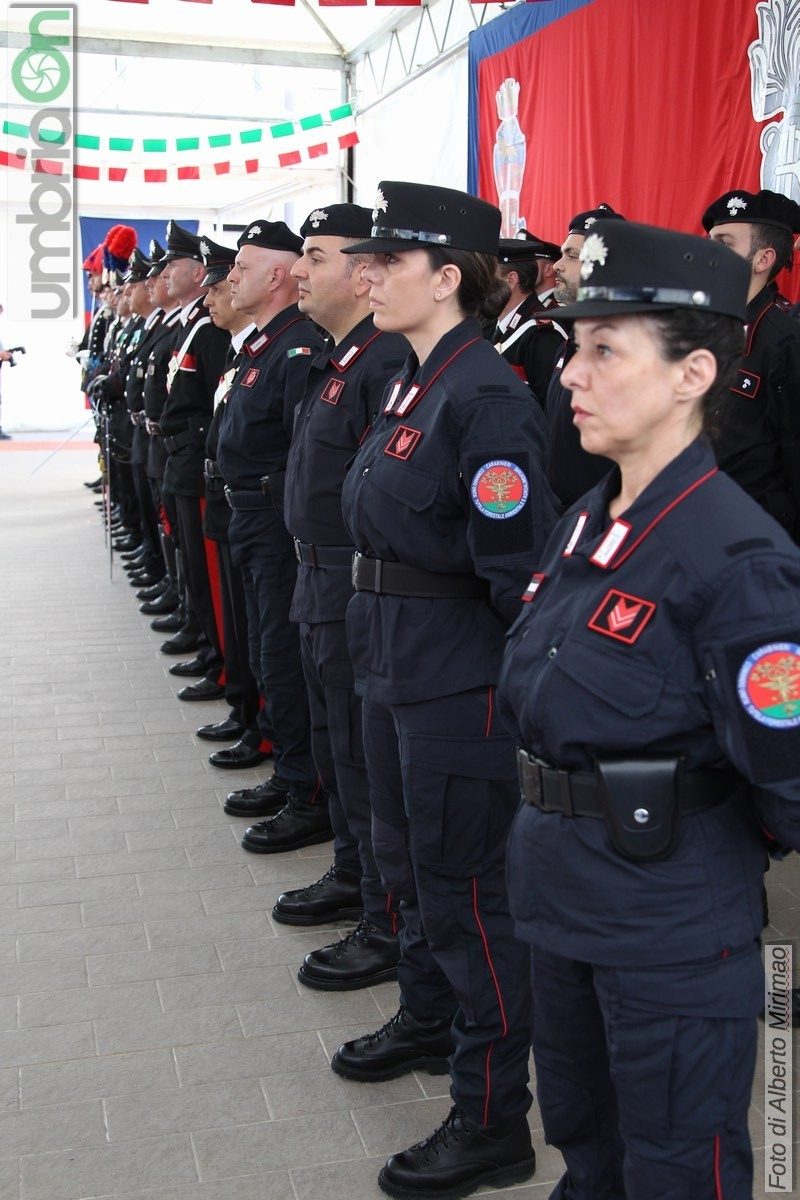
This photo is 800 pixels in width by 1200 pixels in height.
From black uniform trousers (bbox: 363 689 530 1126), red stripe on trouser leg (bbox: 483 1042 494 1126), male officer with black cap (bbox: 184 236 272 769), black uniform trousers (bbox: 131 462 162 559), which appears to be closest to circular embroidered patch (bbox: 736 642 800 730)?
black uniform trousers (bbox: 363 689 530 1126)

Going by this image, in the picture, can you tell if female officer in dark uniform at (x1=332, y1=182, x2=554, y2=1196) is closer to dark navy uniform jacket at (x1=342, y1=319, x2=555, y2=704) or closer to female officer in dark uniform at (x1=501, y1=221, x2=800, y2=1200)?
dark navy uniform jacket at (x1=342, y1=319, x2=555, y2=704)

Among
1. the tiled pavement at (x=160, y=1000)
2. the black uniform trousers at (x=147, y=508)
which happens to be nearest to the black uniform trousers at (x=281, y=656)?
the tiled pavement at (x=160, y=1000)

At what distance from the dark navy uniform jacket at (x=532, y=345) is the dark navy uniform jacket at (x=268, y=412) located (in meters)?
1.07

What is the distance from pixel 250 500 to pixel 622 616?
2613 mm

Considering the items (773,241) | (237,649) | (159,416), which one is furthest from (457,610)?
(159,416)

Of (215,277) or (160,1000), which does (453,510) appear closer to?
(160,1000)

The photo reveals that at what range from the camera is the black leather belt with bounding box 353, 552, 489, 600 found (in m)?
2.37

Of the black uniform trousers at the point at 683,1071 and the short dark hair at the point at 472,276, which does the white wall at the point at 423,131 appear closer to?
the short dark hair at the point at 472,276

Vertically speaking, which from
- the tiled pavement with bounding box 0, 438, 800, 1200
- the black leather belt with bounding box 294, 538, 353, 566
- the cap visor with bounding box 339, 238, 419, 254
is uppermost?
the cap visor with bounding box 339, 238, 419, 254

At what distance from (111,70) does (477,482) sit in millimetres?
12225

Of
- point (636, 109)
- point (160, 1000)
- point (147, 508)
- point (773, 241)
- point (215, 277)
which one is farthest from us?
point (147, 508)

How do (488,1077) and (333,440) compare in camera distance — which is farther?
(333,440)

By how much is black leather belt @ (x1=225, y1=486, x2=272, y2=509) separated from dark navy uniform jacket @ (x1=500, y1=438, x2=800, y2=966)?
2.42m

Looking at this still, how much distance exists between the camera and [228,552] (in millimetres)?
4746
